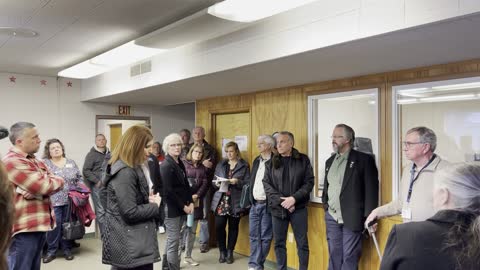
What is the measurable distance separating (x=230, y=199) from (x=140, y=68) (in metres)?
1.84

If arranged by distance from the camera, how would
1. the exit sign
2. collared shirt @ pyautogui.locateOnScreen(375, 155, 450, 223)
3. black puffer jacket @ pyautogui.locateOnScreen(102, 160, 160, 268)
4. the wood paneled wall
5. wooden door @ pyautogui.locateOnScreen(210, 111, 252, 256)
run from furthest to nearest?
1. the exit sign
2. wooden door @ pyautogui.locateOnScreen(210, 111, 252, 256)
3. the wood paneled wall
4. collared shirt @ pyautogui.locateOnScreen(375, 155, 450, 223)
5. black puffer jacket @ pyautogui.locateOnScreen(102, 160, 160, 268)

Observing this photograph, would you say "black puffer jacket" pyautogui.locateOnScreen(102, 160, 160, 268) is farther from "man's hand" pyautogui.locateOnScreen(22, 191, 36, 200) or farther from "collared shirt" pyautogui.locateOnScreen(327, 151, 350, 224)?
"collared shirt" pyautogui.locateOnScreen(327, 151, 350, 224)

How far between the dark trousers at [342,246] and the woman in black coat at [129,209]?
1.71 m

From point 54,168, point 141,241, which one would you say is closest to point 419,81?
point 141,241

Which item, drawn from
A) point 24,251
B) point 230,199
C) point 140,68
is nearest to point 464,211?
point 24,251

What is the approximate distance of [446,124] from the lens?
3186mm

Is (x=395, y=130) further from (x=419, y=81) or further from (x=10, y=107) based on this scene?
(x=10, y=107)

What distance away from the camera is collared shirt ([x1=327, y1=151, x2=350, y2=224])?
135 inches

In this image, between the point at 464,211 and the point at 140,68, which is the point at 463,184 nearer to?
the point at 464,211

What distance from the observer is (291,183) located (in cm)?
374

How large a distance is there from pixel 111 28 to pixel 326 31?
1.84m

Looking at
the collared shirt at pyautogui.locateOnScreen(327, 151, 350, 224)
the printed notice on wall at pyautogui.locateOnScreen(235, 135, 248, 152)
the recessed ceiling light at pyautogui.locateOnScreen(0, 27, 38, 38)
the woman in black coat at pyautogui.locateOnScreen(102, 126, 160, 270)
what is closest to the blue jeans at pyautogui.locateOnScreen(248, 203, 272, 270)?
the collared shirt at pyautogui.locateOnScreen(327, 151, 350, 224)

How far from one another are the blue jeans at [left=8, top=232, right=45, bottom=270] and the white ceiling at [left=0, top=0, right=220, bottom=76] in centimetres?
160

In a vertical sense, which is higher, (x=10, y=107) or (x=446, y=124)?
(x=10, y=107)
